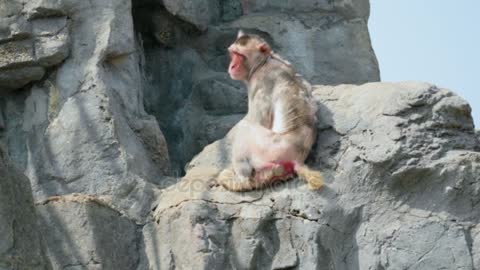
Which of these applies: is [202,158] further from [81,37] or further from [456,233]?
[456,233]

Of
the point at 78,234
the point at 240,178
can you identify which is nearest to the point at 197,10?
the point at 240,178

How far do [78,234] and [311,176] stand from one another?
158 centimetres

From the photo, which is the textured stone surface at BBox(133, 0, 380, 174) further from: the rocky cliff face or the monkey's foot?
the monkey's foot

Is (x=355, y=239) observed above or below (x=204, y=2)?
below

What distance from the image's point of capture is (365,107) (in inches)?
328

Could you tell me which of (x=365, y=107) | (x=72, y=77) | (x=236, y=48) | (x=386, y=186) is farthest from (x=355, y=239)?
(x=72, y=77)

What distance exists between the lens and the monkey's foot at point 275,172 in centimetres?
816

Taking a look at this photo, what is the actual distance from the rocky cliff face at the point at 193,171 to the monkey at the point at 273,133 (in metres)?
0.09

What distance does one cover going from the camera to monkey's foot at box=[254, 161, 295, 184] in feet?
26.8

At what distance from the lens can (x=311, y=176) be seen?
8.03m

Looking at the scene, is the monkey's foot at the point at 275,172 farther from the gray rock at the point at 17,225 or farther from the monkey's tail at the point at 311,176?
the gray rock at the point at 17,225

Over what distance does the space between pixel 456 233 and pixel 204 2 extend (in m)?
3.30

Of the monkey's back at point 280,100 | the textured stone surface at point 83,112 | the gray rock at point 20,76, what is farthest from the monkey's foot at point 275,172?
the gray rock at point 20,76

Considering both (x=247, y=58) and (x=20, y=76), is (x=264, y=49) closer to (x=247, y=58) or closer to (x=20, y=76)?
(x=247, y=58)
